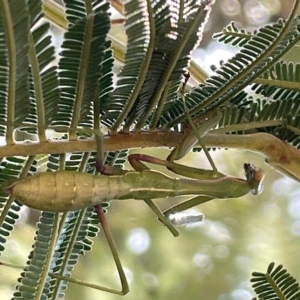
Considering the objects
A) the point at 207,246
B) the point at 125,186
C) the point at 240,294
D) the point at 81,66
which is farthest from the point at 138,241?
the point at 81,66

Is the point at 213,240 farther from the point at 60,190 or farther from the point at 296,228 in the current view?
the point at 60,190

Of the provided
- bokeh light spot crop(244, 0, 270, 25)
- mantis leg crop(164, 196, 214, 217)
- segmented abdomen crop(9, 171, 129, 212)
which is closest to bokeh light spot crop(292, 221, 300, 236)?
bokeh light spot crop(244, 0, 270, 25)

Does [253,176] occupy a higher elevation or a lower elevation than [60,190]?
higher

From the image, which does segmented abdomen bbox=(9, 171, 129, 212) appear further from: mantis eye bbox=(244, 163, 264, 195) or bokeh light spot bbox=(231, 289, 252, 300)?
bokeh light spot bbox=(231, 289, 252, 300)

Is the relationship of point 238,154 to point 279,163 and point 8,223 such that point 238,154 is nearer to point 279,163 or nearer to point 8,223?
point 279,163

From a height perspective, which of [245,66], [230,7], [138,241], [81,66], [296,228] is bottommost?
[81,66]

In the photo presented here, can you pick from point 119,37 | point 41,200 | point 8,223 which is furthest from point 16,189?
point 119,37

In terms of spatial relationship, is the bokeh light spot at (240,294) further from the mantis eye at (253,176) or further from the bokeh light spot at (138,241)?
the mantis eye at (253,176)

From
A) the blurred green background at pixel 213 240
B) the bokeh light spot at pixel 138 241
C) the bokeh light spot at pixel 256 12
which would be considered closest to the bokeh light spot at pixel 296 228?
the blurred green background at pixel 213 240
